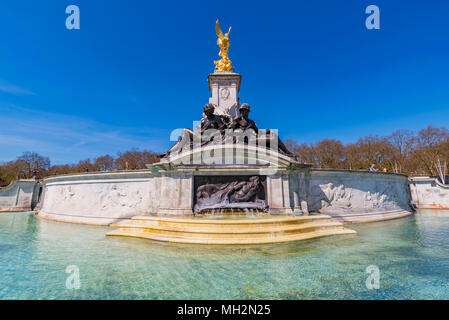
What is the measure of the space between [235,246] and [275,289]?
2793 mm

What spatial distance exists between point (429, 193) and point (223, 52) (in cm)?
2226

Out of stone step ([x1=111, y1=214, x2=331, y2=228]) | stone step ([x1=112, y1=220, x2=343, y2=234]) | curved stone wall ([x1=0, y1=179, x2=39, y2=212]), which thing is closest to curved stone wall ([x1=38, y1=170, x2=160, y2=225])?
stone step ([x1=111, y1=214, x2=331, y2=228])

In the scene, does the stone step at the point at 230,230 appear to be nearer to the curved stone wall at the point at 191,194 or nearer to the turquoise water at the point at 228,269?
the turquoise water at the point at 228,269

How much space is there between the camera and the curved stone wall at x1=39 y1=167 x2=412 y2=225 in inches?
386

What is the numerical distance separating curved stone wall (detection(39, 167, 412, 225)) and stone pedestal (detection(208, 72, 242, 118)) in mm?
8274

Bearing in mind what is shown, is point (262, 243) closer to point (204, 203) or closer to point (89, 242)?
point (204, 203)

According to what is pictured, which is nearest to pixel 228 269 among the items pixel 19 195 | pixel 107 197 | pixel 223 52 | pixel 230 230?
pixel 230 230

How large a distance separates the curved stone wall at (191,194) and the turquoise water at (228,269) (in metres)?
3.23

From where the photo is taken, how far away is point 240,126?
11.2m

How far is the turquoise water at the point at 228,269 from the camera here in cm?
342

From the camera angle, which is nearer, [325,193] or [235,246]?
[235,246]

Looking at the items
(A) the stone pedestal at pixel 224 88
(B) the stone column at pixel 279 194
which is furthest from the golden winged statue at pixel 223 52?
(B) the stone column at pixel 279 194
